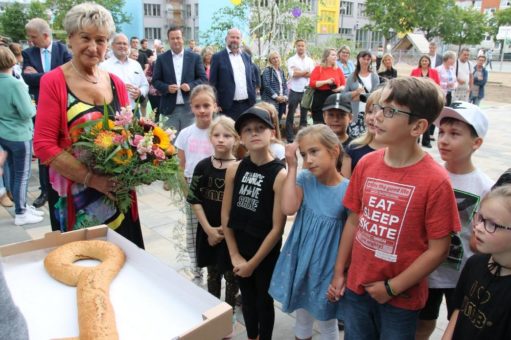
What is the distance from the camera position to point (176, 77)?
19.7ft

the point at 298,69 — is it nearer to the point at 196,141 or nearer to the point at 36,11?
the point at 196,141

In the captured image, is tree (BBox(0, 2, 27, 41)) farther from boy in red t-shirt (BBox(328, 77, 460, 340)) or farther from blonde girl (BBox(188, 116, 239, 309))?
boy in red t-shirt (BBox(328, 77, 460, 340))

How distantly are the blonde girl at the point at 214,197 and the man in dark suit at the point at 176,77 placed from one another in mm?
3317

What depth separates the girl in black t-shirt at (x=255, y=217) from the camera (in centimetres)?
237

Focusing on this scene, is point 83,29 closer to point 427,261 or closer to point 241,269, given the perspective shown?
point 241,269

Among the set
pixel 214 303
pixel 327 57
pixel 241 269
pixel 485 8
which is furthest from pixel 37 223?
pixel 485 8

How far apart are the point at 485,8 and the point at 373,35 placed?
1837 centimetres

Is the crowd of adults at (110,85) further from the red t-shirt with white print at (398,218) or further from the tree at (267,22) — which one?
the tree at (267,22)

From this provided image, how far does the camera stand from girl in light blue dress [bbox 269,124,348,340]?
2178 mm

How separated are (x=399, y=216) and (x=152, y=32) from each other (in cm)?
6231

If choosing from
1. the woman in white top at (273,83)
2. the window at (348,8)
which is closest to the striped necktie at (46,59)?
the woman in white top at (273,83)

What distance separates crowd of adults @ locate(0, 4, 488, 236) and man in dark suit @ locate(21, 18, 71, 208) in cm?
1

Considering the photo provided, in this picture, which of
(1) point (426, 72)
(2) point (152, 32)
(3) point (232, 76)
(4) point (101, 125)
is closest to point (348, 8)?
(2) point (152, 32)

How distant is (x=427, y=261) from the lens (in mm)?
1734
